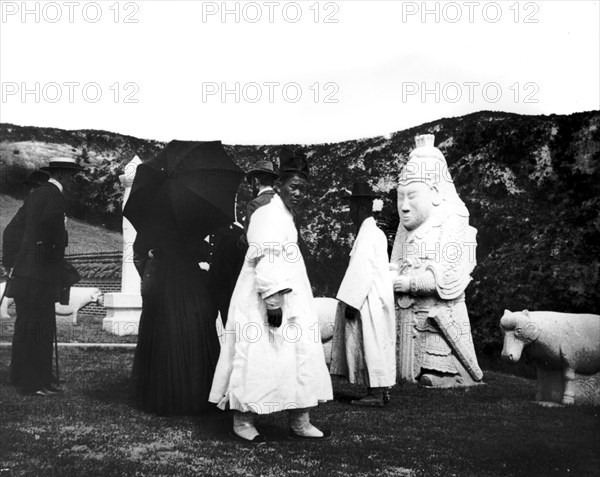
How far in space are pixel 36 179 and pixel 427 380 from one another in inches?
190

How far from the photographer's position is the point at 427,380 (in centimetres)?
838

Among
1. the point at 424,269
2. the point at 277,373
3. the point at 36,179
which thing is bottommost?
the point at 277,373

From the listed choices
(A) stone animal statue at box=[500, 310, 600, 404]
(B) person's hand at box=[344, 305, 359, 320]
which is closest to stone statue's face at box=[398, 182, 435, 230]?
(B) person's hand at box=[344, 305, 359, 320]

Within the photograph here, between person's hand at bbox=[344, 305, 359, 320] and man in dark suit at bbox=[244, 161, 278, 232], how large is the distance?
1922 mm

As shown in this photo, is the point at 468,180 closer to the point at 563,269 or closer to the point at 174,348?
the point at 563,269

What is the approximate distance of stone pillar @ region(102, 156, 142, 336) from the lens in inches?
396

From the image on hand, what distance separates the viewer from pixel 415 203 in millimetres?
8766

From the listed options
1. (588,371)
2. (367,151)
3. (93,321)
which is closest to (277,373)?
(588,371)

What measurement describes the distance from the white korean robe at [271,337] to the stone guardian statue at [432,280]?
3402 millimetres

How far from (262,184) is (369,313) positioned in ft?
6.76

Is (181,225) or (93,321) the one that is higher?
(181,225)

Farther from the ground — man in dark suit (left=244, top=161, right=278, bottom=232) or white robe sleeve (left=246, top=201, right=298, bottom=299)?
man in dark suit (left=244, top=161, right=278, bottom=232)

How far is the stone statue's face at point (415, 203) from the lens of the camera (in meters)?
8.75

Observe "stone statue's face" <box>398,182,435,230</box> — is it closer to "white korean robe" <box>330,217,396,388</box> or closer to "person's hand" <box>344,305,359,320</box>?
"white korean robe" <box>330,217,396,388</box>
